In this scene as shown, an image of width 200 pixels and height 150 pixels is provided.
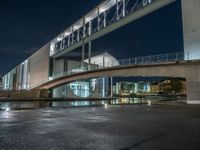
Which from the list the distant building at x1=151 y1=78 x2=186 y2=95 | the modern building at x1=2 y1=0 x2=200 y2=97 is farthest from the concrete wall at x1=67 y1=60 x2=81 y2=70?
the distant building at x1=151 y1=78 x2=186 y2=95

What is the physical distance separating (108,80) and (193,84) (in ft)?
169

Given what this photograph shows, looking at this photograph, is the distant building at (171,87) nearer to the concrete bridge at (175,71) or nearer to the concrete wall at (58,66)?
the concrete wall at (58,66)

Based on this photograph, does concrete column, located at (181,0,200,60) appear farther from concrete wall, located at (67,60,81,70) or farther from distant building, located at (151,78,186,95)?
distant building, located at (151,78,186,95)

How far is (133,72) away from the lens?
3017 centimetres

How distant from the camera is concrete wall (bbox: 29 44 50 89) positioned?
71.1 metres

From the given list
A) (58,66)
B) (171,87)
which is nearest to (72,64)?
(58,66)

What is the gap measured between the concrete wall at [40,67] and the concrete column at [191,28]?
172 ft

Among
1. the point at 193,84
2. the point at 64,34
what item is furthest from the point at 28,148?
the point at 64,34

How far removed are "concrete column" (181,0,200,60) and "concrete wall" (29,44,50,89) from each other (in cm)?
5230

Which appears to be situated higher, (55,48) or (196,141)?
(55,48)

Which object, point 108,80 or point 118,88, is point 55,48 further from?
point 118,88

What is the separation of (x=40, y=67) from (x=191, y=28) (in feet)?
203

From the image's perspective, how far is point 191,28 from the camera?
79.6ft

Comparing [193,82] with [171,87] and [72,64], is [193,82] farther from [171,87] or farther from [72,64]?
[171,87]
